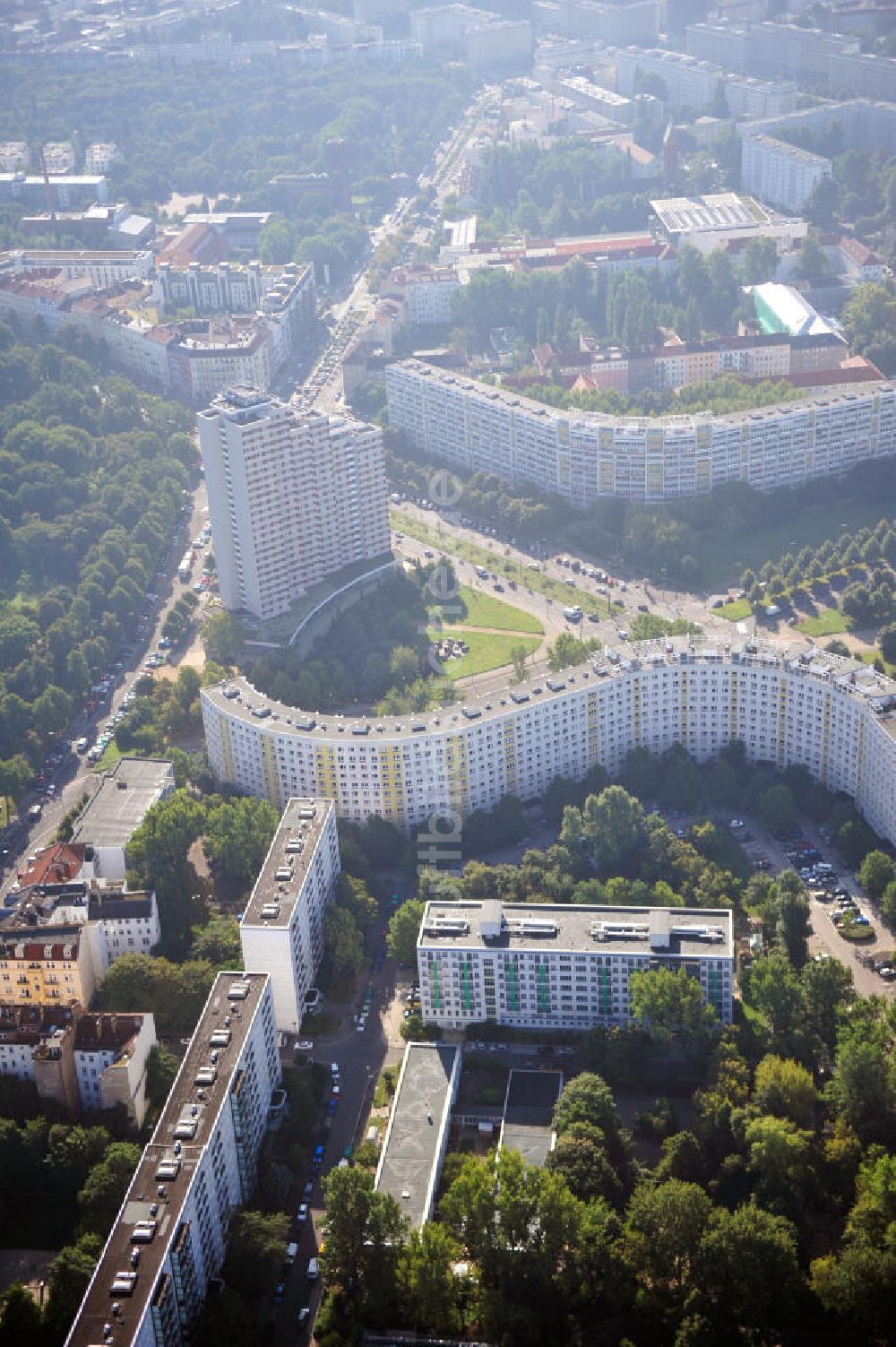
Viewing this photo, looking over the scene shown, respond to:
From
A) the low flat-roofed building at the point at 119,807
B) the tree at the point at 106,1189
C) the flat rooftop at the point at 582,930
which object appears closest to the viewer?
the tree at the point at 106,1189

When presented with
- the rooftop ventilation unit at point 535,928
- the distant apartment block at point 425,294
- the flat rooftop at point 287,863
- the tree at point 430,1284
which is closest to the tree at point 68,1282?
the tree at point 430,1284

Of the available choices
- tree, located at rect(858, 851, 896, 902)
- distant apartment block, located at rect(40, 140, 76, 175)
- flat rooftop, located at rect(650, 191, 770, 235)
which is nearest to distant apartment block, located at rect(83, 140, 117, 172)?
distant apartment block, located at rect(40, 140, 76, 175)

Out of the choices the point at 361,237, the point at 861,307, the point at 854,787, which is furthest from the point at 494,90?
the point at 854,787

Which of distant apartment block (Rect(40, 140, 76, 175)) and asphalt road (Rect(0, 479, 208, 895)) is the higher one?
distant apartment block (Rect(40, 140, 76, 175))

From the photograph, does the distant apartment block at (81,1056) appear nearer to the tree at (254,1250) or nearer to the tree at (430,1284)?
the tree at (254,1250)

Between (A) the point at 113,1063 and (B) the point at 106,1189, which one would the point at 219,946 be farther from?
(B) the point at 106,1189

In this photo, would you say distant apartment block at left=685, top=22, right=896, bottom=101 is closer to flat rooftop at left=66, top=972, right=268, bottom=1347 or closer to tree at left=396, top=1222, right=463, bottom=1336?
flat rooftop at left=66, top=972, right=268, bottom=1347
